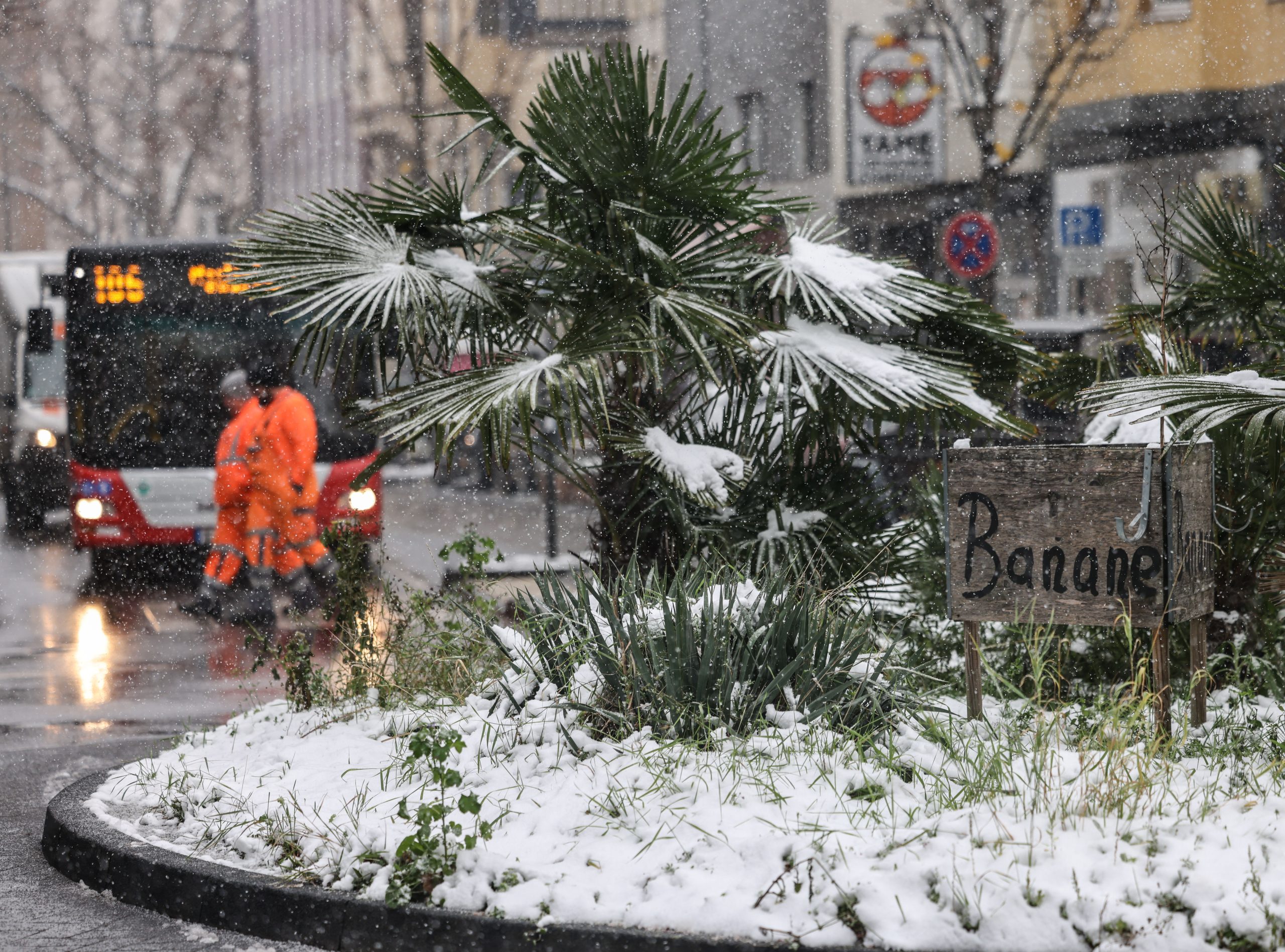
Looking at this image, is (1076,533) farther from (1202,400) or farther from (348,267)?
(348,267)

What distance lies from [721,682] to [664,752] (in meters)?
0.38

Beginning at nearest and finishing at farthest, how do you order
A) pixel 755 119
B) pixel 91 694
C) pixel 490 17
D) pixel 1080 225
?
pixel 91 694 → pixel 1080 225 → pixel 490 17 → pixel 755 119

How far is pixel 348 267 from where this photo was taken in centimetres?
673

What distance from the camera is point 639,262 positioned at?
6805mm

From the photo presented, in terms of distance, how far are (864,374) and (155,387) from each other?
8.59 metres

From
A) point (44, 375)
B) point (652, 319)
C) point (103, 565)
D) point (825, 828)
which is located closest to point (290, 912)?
point (825, 828)

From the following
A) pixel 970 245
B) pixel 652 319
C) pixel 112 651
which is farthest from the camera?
pixel 970 245

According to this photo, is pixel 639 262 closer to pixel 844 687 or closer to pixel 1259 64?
pixel 844 687

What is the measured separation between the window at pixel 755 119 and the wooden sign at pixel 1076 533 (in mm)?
27130

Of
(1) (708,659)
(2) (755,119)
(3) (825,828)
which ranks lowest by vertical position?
(3) (825,828)

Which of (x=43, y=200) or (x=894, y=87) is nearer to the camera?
(x=894, y=87)

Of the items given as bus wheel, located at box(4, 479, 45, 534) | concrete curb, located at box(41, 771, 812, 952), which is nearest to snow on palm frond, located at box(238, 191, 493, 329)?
concrete curb, located at box(41, 771, 812, 952)

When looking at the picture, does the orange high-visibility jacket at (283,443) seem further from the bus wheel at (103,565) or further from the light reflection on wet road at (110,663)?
the bus wheel at (103,565)

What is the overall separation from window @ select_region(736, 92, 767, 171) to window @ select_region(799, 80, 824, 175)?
935mm
